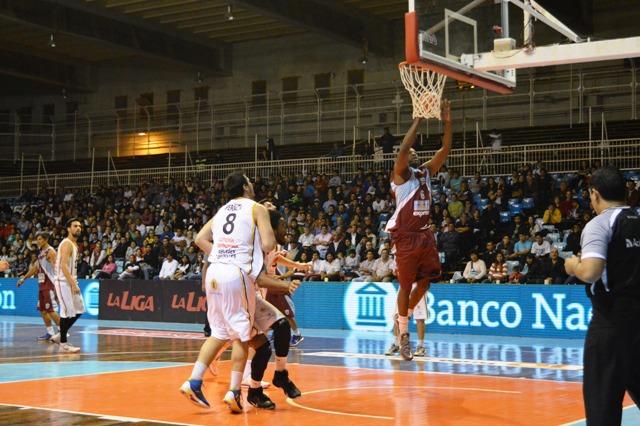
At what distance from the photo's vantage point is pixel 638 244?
17.5 feet

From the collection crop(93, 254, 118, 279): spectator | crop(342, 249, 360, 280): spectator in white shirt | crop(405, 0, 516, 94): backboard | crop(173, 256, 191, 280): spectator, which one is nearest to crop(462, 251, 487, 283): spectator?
crop(342, 249, 360, 280): spectator in white shirt

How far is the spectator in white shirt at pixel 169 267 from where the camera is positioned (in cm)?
2447

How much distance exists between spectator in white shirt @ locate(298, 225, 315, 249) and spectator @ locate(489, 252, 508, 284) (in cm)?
581

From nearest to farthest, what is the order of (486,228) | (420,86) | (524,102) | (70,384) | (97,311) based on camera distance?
1. (70,384)
2. (420,86)
3. (486,228)
4. (97,311)
5. (524,102)

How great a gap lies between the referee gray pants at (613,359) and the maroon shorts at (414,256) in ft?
19.2

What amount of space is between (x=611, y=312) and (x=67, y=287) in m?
11.2

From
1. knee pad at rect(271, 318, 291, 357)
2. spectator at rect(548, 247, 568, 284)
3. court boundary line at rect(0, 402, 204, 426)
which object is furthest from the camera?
spectator at rect(548, 247, 568, 284)

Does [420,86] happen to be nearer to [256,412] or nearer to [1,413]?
[256,412]

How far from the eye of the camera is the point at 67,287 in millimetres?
14859

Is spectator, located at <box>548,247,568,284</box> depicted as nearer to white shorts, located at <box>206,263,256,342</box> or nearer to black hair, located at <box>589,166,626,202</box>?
white shorts, located at <box>206,263,256,342</box>

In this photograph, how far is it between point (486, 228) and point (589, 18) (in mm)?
10269

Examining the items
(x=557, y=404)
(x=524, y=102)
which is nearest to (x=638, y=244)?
(x=557, y=404)

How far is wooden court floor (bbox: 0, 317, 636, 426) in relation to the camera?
25.8 feet

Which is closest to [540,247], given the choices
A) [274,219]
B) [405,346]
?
[405,346]
